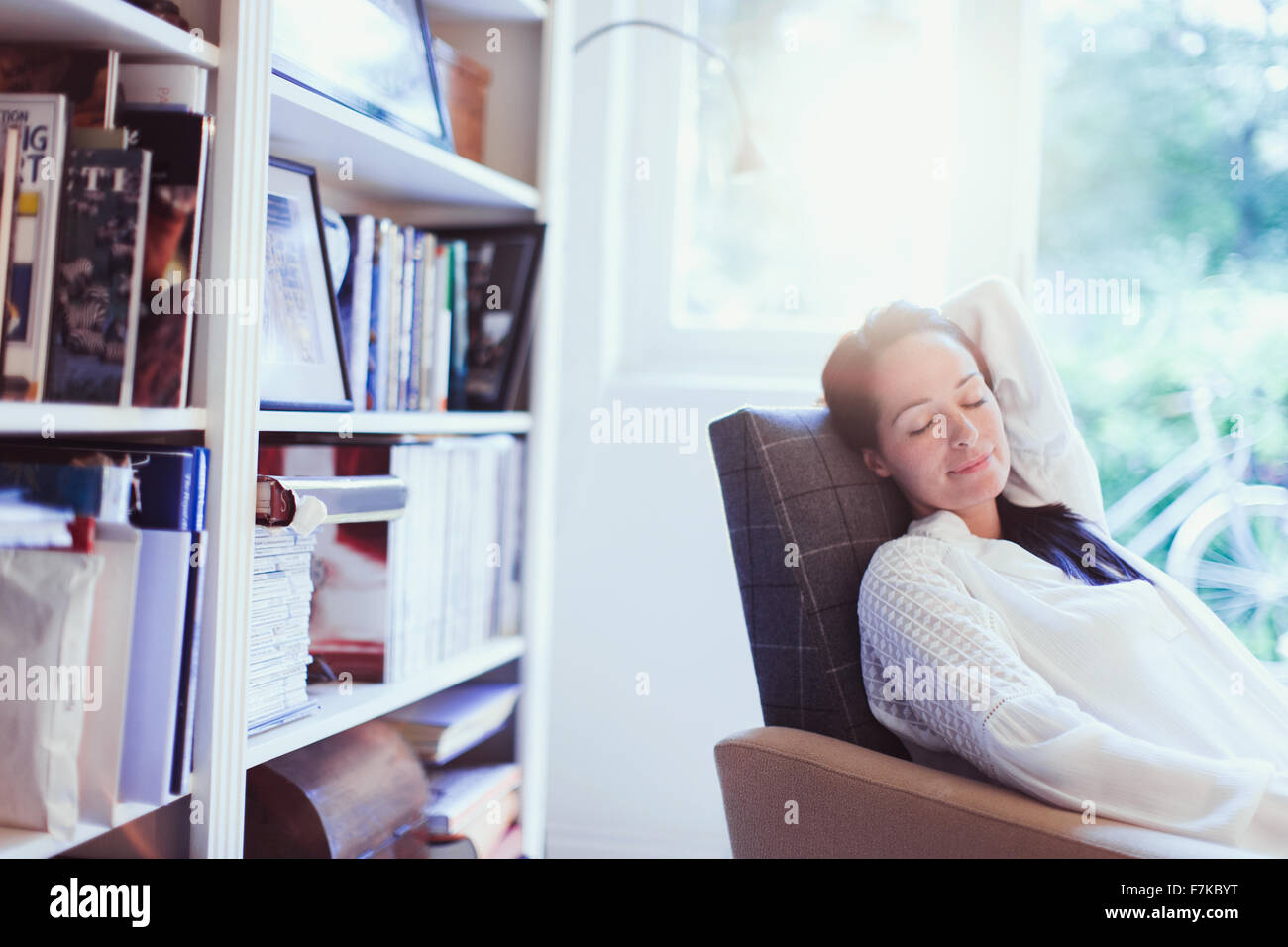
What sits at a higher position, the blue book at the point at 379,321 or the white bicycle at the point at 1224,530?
the blue book at the point at 379,321

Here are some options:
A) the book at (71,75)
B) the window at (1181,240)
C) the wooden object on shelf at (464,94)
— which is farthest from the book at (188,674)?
the window at (1181,240)

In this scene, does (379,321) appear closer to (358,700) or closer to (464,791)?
(358,700)

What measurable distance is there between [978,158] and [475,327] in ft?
3.26

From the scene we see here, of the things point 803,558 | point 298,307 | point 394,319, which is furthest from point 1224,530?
point 298,307

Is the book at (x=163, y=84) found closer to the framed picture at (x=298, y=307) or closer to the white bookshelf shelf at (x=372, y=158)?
the white bookshelf shelf at (x=372, y=158)

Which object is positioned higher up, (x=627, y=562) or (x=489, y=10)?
(x=489, y=10)

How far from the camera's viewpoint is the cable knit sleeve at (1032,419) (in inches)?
50.3

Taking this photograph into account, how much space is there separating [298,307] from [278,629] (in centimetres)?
42

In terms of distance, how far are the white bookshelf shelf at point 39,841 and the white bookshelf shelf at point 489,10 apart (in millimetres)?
1359

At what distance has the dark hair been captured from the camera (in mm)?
1224

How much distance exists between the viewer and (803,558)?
3.74ft

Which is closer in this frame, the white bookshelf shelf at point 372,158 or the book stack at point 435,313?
the white bookshelf shelf at point 372,158

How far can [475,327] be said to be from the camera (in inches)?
66.6
